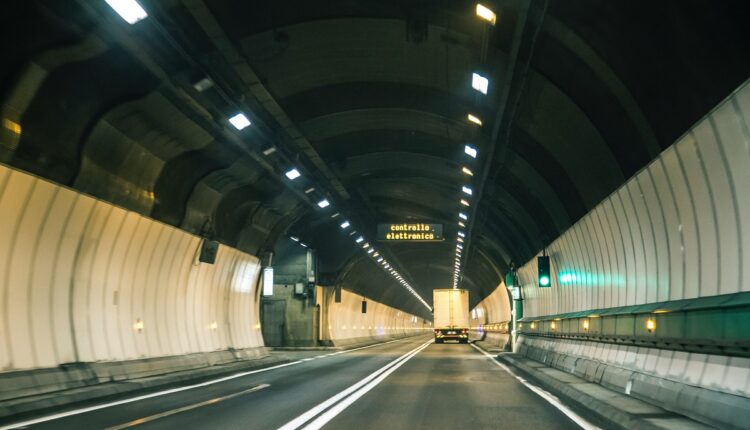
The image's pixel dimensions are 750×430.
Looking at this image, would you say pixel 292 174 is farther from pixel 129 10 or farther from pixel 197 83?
pixel 129 10

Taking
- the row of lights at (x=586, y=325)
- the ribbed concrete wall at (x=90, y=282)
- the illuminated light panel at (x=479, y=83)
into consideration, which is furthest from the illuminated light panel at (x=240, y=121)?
the row of lights at (x=586, y=325)

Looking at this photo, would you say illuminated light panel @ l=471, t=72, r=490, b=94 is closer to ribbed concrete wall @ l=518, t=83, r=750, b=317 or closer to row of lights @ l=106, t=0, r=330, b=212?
ribbed concrete wall @ l=518, t=83, r=750, b=317

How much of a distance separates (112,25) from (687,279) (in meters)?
10.1

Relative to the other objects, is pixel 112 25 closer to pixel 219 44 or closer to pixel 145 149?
pixel 219 44

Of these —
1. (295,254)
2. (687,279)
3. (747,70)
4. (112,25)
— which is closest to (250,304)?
(295,254)

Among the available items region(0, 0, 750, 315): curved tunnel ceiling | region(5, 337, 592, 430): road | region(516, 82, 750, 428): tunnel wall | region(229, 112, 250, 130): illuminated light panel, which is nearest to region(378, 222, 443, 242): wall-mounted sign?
region(0, 0, 750, 315): curved tunnel ceiling

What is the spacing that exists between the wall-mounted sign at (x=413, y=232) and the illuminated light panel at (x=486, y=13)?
2217cm

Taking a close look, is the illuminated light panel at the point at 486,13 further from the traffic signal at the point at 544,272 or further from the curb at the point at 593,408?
the traffic signal at the point at 544,272

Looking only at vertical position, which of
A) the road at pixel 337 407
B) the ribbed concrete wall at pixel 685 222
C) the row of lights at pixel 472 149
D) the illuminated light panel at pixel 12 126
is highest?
the row of lights at pixel 472 149

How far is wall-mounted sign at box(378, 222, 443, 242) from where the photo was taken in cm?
3431

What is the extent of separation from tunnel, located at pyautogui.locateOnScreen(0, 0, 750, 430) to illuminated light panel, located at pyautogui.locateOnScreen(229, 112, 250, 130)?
0.52 ft

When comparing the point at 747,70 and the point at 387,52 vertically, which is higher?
the point at 387,52

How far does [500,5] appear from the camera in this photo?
11742 mm

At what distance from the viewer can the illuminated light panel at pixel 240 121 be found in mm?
16469
